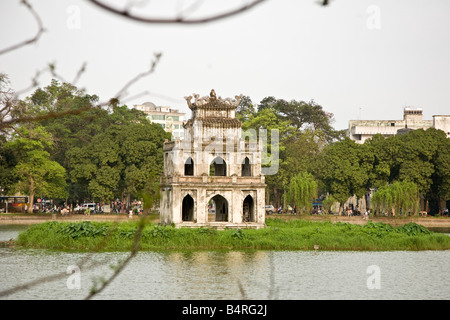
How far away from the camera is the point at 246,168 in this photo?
41938mm

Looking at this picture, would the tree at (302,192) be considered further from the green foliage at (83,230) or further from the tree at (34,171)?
the green foliage at (83,230)

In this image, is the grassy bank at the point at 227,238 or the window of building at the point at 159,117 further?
the window of building at the point at 159,117

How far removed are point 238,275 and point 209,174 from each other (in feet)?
45.4

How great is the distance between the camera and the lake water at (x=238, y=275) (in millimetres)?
22266

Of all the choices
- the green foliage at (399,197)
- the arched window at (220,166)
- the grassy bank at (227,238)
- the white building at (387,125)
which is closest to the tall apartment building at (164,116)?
the white building at (387,125)

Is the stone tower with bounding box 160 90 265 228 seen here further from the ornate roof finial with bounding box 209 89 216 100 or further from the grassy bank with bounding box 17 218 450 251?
the grassy bank with bounding box 17 218 450 251

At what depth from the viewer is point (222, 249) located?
33781mm

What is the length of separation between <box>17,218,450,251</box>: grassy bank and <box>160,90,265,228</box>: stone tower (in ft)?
6.87

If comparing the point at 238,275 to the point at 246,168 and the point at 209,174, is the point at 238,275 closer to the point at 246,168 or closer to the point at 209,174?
the point at 209,174

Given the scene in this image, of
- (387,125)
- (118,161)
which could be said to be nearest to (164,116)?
(387,125)

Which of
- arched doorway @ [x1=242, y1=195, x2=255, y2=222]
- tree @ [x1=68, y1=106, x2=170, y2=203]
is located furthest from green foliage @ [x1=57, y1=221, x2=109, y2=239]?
tree @ [x1=68, y1=106, x2=170, y2=203]

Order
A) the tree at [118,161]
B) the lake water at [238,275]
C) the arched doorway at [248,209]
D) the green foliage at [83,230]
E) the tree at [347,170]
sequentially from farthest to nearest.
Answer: the tree at [347,170], the tree at [118,161], the arched doorway at [248,209], the green foliage at [83,230], the lake water at [238,275]
